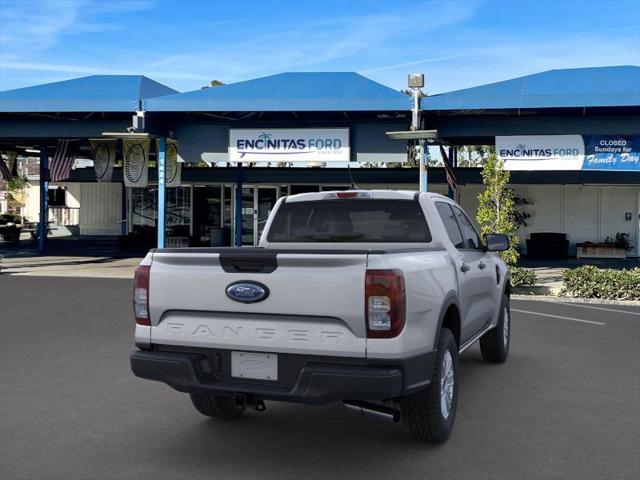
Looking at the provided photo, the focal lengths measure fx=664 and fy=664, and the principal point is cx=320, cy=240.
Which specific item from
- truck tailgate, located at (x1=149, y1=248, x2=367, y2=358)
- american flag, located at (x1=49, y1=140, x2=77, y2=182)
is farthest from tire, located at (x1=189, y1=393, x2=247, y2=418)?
american flag, located at (x1=49, y1=140, x2=77, y2=182)

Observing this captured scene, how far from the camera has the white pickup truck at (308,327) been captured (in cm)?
401

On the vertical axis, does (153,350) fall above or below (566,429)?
above

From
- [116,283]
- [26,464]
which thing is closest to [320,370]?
[26,464]

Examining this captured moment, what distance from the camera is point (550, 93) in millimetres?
16922

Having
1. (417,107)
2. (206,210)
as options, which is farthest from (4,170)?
(417,107)

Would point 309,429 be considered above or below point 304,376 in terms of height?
below

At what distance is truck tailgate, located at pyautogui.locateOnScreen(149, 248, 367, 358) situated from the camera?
4031 mm

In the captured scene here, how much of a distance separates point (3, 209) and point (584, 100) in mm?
74795

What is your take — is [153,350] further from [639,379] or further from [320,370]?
[639,379]

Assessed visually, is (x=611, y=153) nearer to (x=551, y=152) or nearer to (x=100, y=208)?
(x=551, y=152)

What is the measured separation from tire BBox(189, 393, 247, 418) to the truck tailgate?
3.28ft

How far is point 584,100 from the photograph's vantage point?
1659 cm

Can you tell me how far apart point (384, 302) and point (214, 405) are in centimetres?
206

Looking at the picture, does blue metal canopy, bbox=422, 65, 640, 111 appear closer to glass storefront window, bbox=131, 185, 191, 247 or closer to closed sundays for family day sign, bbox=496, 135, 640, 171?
closed sundays for family day sign, bbox=496, 135, 640, 171
